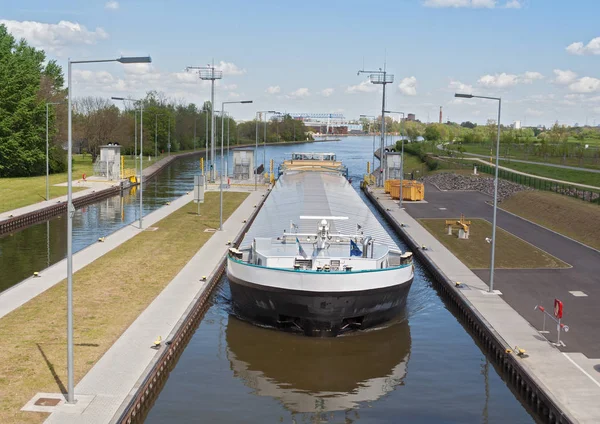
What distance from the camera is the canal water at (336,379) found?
18.4 metres

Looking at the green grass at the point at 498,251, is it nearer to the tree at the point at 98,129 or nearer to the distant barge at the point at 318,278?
the distant barge at the point at 318,278

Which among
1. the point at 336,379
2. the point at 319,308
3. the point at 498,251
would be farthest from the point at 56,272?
the point at 498,251

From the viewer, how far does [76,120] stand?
343ft

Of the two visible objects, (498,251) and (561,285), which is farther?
(498,251)

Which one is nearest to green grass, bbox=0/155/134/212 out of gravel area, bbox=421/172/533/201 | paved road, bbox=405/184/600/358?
paved road, bbox=405/184/600/358

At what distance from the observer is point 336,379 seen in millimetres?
20844

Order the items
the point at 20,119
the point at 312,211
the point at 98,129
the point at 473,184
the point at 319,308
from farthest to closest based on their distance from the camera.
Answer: the point at 98,129
the point at 20,119
the point at 473,184
the point at 312,211
the point at 319,308

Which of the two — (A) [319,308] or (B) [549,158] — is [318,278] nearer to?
(A) [319,308]

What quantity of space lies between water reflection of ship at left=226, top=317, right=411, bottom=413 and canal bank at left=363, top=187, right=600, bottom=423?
284cm

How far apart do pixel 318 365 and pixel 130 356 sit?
5657mm

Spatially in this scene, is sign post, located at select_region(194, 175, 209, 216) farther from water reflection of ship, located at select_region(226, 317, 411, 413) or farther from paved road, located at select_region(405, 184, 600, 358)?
water reflection of ship, located at select_region(226, 317, 411, 413)

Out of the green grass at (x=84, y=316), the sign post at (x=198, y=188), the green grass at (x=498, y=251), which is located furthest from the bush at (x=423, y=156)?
the green grass at (x=84, y=316)

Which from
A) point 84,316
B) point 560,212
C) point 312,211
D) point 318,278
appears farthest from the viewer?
point 560,212

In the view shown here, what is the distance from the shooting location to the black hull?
2295 cm
